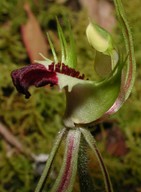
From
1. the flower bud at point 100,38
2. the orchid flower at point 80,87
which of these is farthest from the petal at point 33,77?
the flower bud at point 100,38

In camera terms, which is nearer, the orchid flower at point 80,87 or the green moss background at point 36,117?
the orchid flower at point 80,87

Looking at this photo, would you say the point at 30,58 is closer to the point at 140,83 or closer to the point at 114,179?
the point at 140,83

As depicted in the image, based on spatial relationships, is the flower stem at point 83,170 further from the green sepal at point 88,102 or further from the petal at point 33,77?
the petal at point 33,77

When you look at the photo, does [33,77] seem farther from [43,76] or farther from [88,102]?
[88,102]

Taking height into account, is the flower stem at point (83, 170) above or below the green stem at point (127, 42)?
below

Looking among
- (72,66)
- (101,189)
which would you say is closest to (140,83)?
(101,189)

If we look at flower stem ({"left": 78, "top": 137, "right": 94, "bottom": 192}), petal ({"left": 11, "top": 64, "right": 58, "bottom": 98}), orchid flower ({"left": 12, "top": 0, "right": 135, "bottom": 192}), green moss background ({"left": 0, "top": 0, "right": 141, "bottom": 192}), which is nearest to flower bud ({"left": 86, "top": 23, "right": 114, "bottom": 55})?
orchid flower ({"left": 12, "top": 0, "right": 135, "bottom": 192})

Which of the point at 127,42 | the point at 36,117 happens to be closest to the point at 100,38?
the point at 127,42
